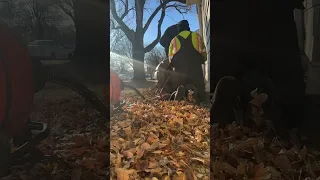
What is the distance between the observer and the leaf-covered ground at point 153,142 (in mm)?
1344

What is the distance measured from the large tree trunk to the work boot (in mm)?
363

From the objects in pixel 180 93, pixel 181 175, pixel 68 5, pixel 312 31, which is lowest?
pixel 181 175

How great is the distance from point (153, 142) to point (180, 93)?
0.25 metres

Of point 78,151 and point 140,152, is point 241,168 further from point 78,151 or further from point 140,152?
point 78,151

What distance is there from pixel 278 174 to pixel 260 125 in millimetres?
204

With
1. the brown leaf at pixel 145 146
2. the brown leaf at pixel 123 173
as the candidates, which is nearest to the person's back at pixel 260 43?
the brown leaf at pixel 145 146

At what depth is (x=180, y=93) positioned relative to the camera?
1447 millimetres

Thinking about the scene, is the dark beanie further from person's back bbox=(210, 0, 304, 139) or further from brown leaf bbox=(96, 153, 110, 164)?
brown leaf bbox=(96, 153, 110, 164)

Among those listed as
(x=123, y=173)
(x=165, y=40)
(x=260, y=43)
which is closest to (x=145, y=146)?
(x=123, y=173)

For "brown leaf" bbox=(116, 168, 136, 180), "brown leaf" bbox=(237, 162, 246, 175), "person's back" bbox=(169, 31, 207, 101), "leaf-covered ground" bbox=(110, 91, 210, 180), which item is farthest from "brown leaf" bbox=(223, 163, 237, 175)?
"brown leaf" bbox=(116, 168, 136, 180)

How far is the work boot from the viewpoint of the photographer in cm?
143

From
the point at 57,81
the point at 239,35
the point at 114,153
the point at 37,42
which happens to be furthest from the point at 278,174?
the point at 37,42

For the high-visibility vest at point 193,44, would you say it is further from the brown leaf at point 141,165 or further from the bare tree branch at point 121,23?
the brown leaf at point 141,165

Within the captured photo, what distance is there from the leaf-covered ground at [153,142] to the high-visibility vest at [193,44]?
0.22m
